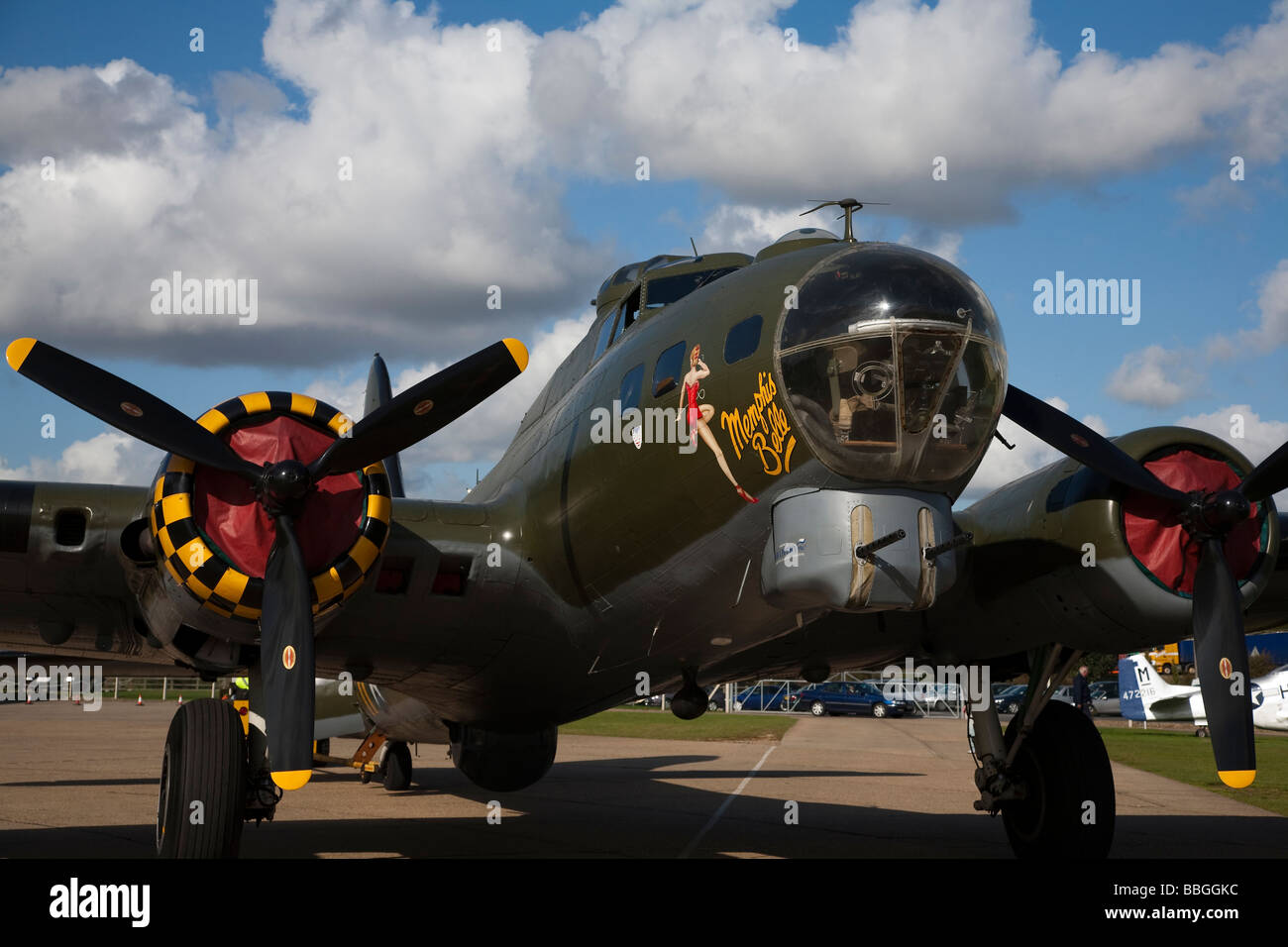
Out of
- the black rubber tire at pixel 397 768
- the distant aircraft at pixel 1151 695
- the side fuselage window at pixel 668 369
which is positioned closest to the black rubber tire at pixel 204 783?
the side fuselage window at pixel 668 369

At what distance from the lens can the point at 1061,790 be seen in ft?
30.7

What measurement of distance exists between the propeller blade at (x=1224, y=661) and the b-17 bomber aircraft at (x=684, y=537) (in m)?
0.02

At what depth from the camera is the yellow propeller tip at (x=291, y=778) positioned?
6.78 m

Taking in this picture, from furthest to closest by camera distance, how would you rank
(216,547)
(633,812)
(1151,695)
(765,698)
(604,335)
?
(765,698), (1151,695), (633,812), (604,335), (216,547)

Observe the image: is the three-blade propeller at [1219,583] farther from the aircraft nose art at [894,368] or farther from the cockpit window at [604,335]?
the cockpit window at [604,335]

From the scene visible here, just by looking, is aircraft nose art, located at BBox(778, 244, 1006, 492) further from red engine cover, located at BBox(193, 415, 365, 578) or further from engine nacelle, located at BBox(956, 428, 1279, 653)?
red engine cover, located at BBox(193, 415, 365, 578)

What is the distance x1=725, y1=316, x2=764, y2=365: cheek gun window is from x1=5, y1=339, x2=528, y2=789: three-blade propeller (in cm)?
140

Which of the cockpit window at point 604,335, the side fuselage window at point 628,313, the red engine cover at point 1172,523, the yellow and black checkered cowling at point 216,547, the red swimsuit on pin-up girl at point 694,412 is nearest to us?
the red swimsuit on pin-up girl at point 694,412

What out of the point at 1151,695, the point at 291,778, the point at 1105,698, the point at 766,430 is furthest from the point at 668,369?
the point at 1105,698

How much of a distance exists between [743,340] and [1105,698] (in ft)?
182

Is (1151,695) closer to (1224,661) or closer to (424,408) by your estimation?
(1224,661)

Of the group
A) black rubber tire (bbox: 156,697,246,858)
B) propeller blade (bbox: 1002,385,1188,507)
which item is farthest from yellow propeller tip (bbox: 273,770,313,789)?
propeller blade (bbox: 1002,385,1188,507)
